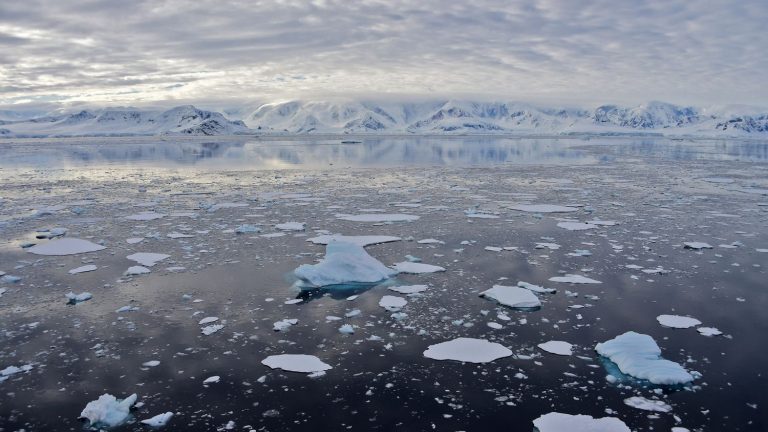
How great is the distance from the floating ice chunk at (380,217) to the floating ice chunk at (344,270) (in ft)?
16.4

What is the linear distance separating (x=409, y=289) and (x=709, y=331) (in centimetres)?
448

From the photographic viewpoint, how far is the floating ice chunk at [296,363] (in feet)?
21.3

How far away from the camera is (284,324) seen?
7754 mm

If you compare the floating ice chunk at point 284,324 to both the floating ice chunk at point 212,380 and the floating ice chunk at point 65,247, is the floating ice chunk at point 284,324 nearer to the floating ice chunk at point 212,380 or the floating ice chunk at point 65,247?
the floating ice chunk at point 212,380

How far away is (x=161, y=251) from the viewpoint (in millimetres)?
11867

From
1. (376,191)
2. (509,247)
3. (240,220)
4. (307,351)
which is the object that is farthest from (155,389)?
(376,191)

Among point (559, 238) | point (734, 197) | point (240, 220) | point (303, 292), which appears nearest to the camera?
point (303, 292)

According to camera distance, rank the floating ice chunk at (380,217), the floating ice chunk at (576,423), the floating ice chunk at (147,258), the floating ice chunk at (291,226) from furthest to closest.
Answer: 1. the floating ice chunk at (380,217)
2. the floating ice chunk at (291,226)
3. the floating ice chunk at (147,258)
4. the floating ice chunk at (576,423)

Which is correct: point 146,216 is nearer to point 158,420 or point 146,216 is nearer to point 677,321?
point 158,420

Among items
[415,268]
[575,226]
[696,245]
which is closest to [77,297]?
[415,268]

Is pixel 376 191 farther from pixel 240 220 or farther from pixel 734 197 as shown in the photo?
pixel 734 197

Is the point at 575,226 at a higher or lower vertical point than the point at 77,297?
higher

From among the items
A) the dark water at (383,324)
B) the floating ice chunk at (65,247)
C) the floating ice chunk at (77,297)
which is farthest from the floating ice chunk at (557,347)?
the floating ice chunk at (65,247)

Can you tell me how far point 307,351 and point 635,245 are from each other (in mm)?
8576
